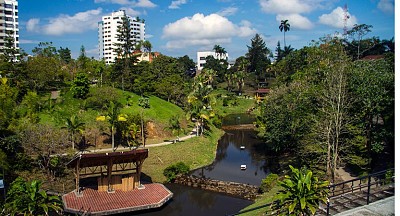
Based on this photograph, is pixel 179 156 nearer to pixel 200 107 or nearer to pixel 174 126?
pixel 174 126

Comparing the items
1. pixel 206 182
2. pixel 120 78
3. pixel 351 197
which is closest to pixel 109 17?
pixel 120 78

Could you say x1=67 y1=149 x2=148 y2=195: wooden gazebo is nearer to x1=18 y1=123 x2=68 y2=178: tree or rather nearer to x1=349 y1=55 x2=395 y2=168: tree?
x1=18 y1=123 x2=68 y2=178: tree

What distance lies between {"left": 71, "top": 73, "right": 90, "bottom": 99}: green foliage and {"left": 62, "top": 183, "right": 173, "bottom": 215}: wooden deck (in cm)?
2117

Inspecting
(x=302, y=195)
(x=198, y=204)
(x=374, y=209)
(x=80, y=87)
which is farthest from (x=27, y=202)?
(x=80, y=87)

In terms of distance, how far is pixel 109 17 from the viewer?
138000mm

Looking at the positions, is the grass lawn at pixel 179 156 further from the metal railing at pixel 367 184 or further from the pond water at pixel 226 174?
the metal railing at pixel 367 184

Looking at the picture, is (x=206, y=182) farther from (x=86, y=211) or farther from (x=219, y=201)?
(x=86, y=211)

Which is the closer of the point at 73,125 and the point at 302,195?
the point at 302,195

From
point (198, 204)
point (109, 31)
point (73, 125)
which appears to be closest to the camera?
point (198, 204)

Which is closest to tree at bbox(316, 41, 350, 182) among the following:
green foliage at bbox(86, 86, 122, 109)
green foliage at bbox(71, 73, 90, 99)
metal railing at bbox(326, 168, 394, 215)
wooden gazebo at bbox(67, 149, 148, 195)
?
metal railing at bbox(326, 168, 394, 215)

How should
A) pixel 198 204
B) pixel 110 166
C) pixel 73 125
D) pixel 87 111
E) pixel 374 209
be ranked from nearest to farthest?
pixel 374 209 → pixel 110 166 → pixel 198 204 → pixel 73 125 → pixel 87 111

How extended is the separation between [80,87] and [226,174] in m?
21.8

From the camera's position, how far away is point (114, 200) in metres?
21.3

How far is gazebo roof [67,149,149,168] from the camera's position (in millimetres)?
20859
